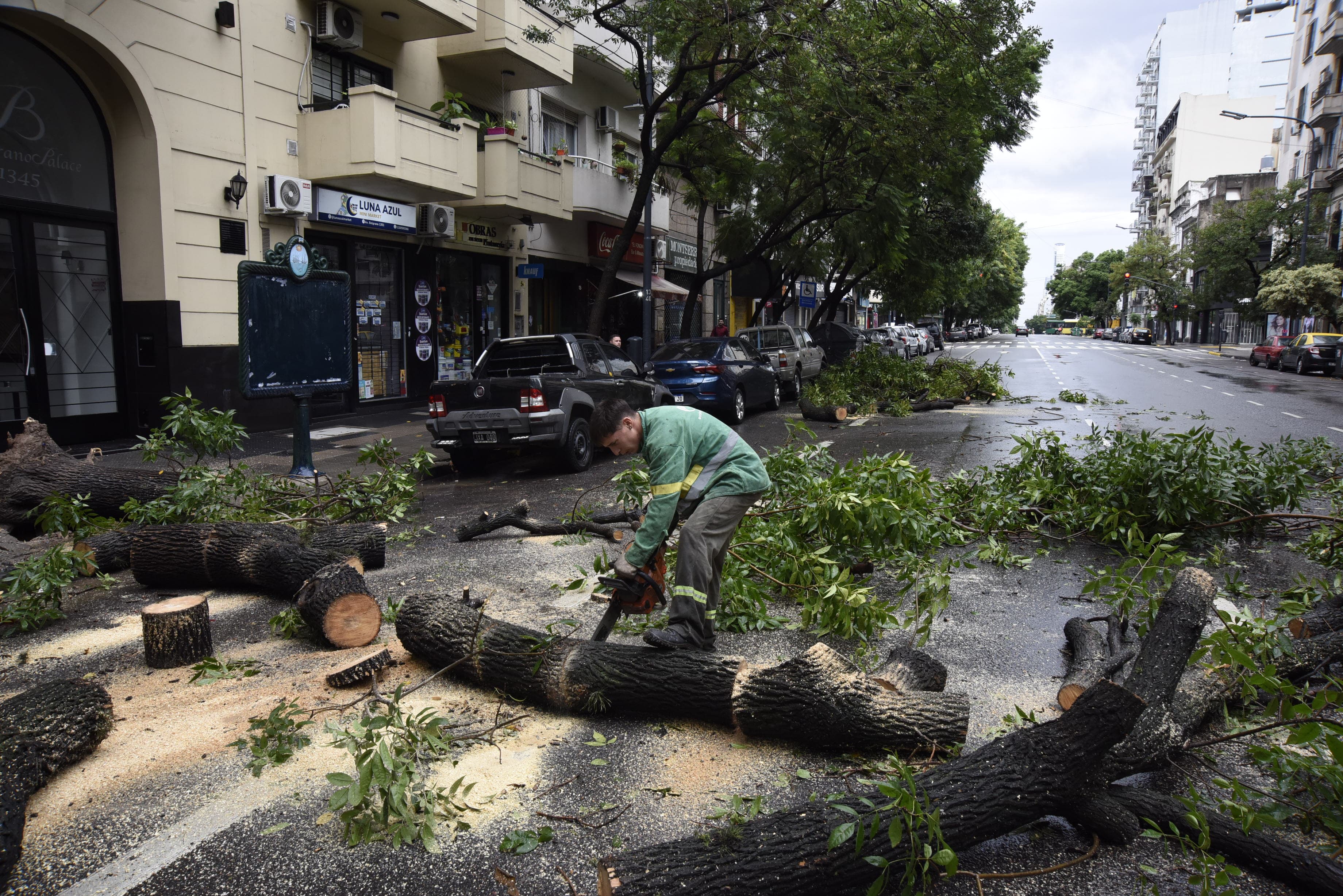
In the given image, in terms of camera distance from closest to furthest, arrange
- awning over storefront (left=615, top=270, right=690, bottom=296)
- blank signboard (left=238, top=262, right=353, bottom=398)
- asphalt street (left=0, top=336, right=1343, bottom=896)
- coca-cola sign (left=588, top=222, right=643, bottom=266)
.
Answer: asphalt street (left=0, top=336, right=1343, bottom=896) < blank signboard (left=238, top=262, right=353, bottom=398) < coca-cola sign (left=588, top=222, right=643, bottom=266) < awning over storefront (left=615, top=270, right=690, bottom=296)

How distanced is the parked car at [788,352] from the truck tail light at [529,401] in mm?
9451

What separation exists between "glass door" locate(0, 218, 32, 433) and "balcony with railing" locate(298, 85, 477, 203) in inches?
182

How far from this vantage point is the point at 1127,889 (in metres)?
2.77

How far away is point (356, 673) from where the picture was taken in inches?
164

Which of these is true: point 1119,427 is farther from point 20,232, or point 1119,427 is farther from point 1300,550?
point 20,232

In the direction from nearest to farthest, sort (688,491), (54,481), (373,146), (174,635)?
(688,491) < (174,635) < (54,481) < (373,146)

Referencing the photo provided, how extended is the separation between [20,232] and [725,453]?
11.0 metres

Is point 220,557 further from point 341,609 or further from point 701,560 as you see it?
point 701,560

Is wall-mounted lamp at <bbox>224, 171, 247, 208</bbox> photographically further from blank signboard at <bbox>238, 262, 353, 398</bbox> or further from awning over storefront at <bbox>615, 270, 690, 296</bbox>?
awning over storefront at <bbox>615, 270, 690, 296</bbox>

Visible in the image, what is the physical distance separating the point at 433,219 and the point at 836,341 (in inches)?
632

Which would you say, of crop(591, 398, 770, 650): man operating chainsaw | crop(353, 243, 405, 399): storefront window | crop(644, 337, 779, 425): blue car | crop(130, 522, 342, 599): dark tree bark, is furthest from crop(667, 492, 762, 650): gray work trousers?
crop(353, 243, 405, 399): storefront window

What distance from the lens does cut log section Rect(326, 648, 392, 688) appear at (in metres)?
4.15

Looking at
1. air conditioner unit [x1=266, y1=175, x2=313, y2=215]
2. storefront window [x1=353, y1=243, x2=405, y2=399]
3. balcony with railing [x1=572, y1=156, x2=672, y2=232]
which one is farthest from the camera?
balcony with railing [x1=572, y1=156, x2=672, y2=232]

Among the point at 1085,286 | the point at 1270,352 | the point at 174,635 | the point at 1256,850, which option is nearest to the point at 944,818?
the point at 1256,850
